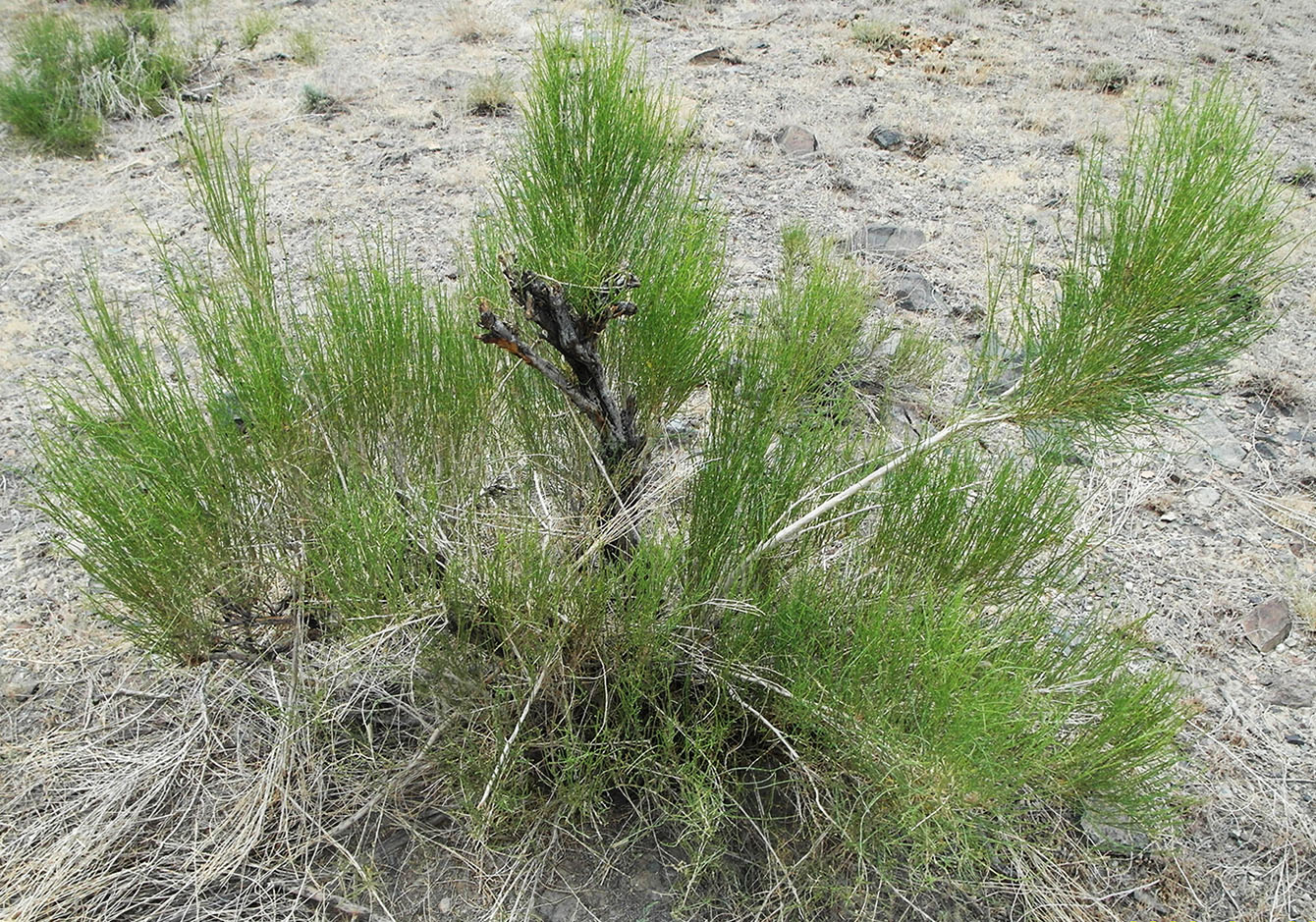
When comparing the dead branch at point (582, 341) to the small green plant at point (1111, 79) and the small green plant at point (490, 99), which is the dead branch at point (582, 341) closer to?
the small green plant at point (490, 99)

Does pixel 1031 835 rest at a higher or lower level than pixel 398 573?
lower

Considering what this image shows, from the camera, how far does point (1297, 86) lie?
5477mm

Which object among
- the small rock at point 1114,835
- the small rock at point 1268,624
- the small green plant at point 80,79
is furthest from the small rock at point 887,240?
the small green plant at point 80,79

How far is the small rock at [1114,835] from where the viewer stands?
178 cm

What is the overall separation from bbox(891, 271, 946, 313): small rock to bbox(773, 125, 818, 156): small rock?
4.07 feet

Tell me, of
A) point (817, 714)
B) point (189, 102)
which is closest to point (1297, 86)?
point (817, 714)

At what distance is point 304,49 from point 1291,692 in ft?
19.4

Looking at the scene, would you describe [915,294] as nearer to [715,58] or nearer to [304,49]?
[715,58]

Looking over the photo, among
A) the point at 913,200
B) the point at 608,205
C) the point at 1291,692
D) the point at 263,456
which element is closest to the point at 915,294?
the point at 913,200

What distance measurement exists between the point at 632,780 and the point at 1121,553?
1.63 metres

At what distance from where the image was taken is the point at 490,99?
4.99 m

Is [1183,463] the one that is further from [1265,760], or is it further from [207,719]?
[207,719]

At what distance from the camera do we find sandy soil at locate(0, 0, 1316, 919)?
7.04 feet

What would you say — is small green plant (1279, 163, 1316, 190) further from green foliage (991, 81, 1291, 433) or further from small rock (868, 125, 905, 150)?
green foliage (991, 81, 1291, 433)
